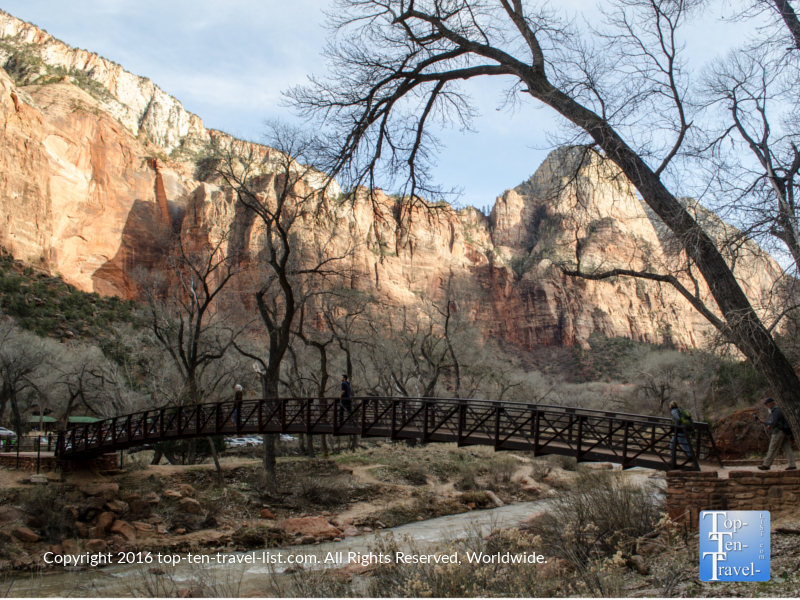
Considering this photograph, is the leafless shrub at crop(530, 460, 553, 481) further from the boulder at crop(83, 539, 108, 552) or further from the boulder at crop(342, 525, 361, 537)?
the boulder at crop(83, 539, 108, 552)

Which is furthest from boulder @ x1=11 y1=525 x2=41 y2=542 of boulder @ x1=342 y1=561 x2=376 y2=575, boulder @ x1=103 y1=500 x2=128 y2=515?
boulder @ x1=342 y1=561 x2=376 y2=575

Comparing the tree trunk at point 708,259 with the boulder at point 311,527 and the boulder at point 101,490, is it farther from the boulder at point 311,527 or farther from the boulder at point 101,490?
the boulder at point 101,490

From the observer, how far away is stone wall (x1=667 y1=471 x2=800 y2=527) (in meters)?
8.64

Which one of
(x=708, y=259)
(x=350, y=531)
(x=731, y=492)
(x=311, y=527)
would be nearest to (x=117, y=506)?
(x=311, y=527)

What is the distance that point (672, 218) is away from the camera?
7992mm

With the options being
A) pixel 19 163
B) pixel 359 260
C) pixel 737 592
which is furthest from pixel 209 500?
pixel 359 260

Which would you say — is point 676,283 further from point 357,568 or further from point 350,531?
point 350,531

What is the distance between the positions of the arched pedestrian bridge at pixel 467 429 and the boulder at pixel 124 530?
8.18 feet

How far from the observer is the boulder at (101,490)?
49.5ft

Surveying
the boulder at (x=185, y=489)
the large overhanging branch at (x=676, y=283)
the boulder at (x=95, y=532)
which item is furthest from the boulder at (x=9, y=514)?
the large overhanging branch at (x=676, y=283)

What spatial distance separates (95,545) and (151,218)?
69.1 m

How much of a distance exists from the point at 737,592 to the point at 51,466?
58.0 feet

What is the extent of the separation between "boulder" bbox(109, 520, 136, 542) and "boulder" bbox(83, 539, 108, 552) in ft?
2.09

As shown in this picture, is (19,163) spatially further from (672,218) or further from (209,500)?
(672,218)
